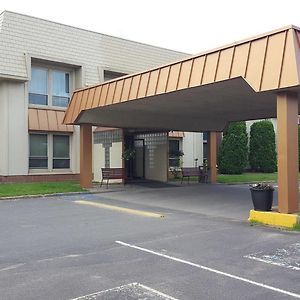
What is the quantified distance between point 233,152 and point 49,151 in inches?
604

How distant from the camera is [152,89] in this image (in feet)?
45.2

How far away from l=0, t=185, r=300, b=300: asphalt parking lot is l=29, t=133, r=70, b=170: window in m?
9.34

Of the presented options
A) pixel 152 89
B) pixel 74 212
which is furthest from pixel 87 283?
pixel 152 89

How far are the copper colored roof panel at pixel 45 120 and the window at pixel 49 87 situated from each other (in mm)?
570

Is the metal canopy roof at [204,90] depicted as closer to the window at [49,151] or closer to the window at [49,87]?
the window at [49,151]

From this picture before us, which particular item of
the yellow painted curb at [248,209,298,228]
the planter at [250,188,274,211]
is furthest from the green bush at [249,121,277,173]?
the yellow painted curb at [248,209,298,228]

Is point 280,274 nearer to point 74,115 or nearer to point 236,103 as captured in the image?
point 236,103

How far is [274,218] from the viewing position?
1016 cm

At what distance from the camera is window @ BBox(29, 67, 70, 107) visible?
22.9 meters

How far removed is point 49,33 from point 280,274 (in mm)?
19940

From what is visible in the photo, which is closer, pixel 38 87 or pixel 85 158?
pixel 85 158

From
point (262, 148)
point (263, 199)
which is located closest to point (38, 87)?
point (263, 199)

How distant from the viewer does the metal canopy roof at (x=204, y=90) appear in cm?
1009

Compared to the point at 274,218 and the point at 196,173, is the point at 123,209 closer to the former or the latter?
the point at 274,218
